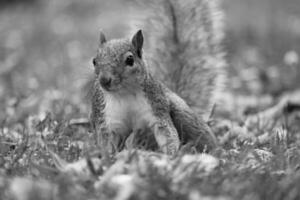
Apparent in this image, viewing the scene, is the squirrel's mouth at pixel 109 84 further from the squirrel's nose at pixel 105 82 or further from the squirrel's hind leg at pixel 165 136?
the squirrel's hind leg at pixel 165 136

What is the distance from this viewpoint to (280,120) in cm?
439

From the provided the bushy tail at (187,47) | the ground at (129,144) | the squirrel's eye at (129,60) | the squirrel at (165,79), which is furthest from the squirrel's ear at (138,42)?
the bushy tail at (187,47)

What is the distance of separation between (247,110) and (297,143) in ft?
4.59

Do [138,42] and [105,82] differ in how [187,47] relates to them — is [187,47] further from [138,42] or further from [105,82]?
[105,82]

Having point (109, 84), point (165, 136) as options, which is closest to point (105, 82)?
point (109, 84)

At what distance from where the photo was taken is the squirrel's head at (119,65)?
293cm

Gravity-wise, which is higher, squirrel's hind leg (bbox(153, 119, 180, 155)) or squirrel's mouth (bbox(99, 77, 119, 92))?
squirrel's mouth (bbox(99, 77, 119, 92))

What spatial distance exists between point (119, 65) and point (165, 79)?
1099 millimetres

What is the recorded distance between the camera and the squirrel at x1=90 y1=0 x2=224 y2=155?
9.98 feet

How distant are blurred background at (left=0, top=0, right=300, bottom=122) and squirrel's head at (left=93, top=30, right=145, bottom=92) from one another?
3.10 ft

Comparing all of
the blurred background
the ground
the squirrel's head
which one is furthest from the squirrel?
the blurred background

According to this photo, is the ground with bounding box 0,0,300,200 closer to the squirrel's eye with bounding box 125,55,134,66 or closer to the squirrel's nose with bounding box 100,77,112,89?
the squirrel's nose with bounding box 100,77,112,89

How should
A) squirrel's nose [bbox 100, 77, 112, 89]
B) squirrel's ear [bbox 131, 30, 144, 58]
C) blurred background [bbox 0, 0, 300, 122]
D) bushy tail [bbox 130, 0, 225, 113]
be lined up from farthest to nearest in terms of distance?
blurred background [bbox 0, 0, 300, 122], bushy tail [bbox 130, 0, 225, 113], squirrel's ear [bbox 131, 30, 144, 58], squirrel's nose [bbox 100, 77, 112, 89]

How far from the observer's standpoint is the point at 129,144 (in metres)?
2.87
